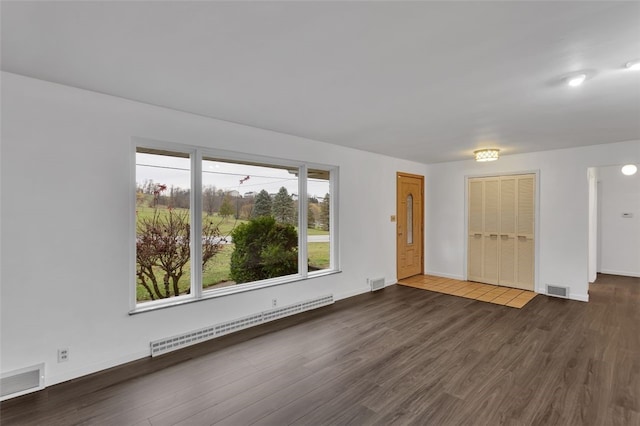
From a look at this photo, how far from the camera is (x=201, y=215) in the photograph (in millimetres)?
3488

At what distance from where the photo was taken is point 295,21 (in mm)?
1681

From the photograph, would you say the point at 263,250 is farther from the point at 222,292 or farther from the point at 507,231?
the point at 507,231

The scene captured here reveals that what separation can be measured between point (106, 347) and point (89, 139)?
75.2 inches

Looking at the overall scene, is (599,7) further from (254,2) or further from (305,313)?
(305,313)

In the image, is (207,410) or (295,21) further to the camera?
(207,410)

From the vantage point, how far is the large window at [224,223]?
3215 millimetres

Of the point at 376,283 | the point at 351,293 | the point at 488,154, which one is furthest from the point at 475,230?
the point at 351,293

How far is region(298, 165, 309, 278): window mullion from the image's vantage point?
178 inches

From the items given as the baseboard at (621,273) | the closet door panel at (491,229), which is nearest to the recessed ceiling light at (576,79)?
the closet door panel at (491,229)

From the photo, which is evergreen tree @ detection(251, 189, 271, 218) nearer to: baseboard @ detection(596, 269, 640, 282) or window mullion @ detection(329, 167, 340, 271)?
window mullion @ detection(329, 167, 340, 271)

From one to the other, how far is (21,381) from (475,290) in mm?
6081

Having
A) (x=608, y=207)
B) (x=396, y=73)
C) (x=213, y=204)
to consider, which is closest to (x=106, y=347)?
(x=213, y=204)

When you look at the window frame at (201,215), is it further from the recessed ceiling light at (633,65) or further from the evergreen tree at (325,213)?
the recessed ceiling light at (633,65)

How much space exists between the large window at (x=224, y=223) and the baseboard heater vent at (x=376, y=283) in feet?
3.01
